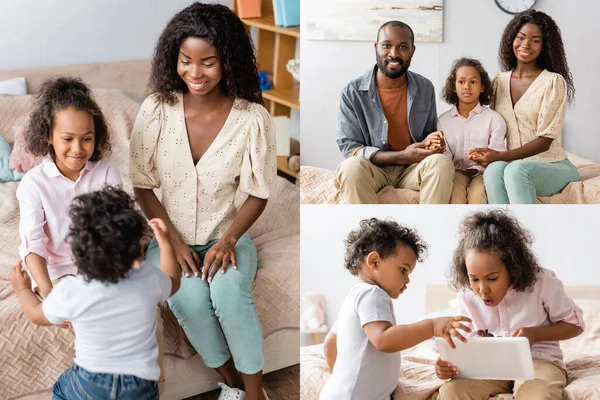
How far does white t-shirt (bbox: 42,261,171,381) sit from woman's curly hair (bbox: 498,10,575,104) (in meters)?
0.79

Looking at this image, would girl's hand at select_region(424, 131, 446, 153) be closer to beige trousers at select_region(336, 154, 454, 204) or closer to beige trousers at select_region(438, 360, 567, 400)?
beige trousers at select_region(336, 154, 454, 204)

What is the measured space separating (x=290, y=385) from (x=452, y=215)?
2.65 feet

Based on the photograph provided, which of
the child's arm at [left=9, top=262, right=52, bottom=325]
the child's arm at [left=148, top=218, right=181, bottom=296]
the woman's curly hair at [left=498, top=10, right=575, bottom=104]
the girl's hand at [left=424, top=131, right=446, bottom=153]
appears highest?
the woman's curly hair at [left=498, top=10, right=575, bottom=104]

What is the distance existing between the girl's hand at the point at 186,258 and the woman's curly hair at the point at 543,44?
79cm

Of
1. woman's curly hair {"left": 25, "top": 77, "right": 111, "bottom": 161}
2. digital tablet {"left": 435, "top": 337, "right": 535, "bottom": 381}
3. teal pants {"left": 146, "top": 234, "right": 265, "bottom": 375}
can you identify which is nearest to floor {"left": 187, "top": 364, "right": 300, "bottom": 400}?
teal pants {"left": 146, "top": 234, "right": 265, "bottom": 375}

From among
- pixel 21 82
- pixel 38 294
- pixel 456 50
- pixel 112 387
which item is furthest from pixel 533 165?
pixel 21 82

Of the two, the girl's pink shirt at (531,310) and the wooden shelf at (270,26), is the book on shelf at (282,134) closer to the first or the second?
the wooden shelf at (270,26)

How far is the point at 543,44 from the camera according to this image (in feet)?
4.94

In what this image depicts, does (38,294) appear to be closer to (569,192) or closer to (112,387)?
(112,387)

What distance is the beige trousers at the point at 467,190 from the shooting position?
1.54 metres

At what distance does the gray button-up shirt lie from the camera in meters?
1.51

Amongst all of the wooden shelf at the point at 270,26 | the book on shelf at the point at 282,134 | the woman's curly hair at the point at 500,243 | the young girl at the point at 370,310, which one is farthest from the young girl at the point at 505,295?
the book on shelf at the point at 282,134

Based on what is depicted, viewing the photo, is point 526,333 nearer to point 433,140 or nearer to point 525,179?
point 525,179

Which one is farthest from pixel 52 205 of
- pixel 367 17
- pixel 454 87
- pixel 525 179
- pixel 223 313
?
pixel 525 179
